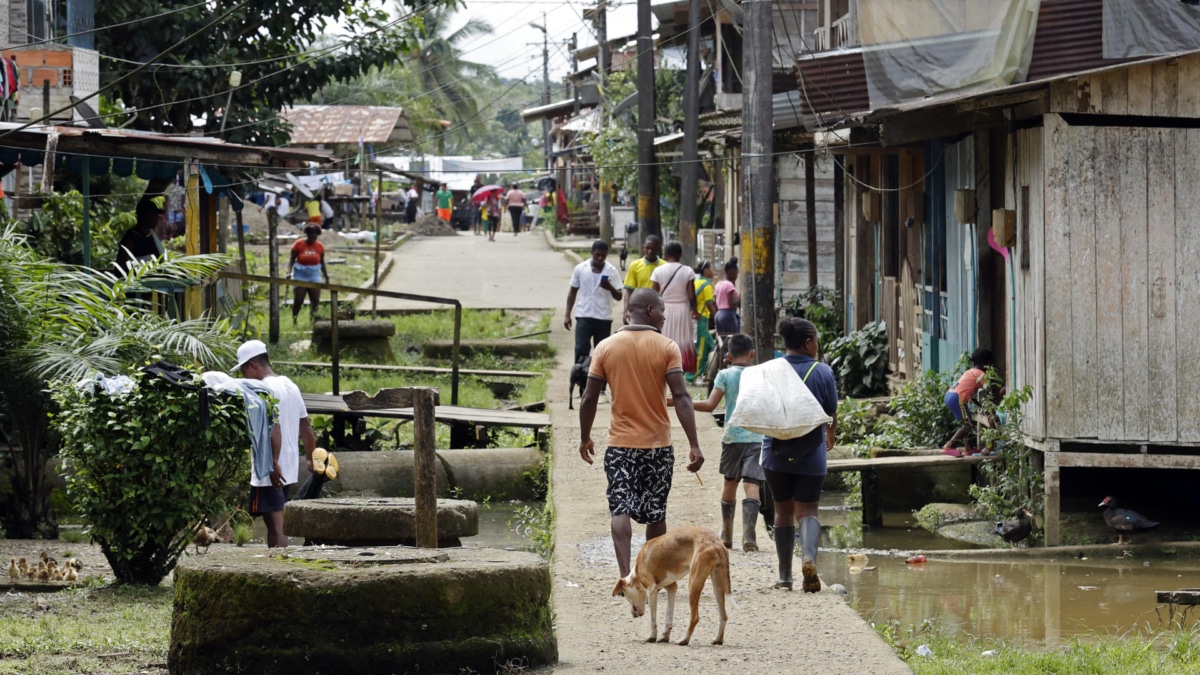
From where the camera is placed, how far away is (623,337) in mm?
7445

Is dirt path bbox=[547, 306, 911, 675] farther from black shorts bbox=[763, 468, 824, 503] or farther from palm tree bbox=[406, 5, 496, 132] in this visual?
palm tree bbox=[406, 5, 496, 132]

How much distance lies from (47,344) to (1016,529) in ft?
21.8

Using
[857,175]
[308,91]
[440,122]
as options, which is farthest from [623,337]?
[440,122]

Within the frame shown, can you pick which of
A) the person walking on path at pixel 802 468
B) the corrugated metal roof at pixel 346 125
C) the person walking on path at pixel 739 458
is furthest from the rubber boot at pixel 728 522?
the corrugated metal roof at pixel 346 125

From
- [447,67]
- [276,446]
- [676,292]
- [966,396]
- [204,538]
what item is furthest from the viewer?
[447,67]

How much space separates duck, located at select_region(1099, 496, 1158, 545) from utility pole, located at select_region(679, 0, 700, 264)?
330 inches

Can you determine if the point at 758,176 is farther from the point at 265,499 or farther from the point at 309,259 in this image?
the point at 309,259

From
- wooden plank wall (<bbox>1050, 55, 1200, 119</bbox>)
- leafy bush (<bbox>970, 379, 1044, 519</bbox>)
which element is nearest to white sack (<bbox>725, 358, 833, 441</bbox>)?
leafy bush (<bbox>970, 379, 1044, 519</bbox>)

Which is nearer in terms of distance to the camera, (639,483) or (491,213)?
(639,483)

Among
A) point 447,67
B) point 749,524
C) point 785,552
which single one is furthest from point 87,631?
point 447,67

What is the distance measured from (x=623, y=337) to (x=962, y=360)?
530 centimetres

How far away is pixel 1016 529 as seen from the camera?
9930 millimetres

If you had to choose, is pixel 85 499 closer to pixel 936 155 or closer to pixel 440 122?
pixel 936 155

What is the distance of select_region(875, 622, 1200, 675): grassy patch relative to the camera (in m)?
6.33
